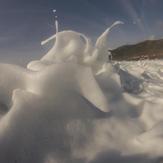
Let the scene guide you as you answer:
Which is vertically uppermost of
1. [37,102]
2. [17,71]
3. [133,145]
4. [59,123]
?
[17,71]

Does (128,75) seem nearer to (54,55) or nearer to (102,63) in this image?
(102,63)

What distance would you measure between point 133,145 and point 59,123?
3.19 feet

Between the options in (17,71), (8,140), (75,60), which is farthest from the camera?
(75,60)

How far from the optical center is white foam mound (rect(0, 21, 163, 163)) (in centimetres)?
314

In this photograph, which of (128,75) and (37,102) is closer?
(37,102)

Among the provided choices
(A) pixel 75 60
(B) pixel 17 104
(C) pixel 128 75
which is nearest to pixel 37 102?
(B) pixel 17 104

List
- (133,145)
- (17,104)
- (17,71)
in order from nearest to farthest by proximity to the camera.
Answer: (17,104), (133,145), (17,71)

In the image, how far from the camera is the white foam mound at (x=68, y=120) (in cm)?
314

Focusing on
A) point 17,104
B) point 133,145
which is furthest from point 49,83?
point 133,145

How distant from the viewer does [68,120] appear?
356 cm

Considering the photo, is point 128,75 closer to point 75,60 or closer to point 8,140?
point 75,60

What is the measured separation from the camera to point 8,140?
304 cm

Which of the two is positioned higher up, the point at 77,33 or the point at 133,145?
the point at 77,33

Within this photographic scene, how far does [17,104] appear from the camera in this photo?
3.31 meters
